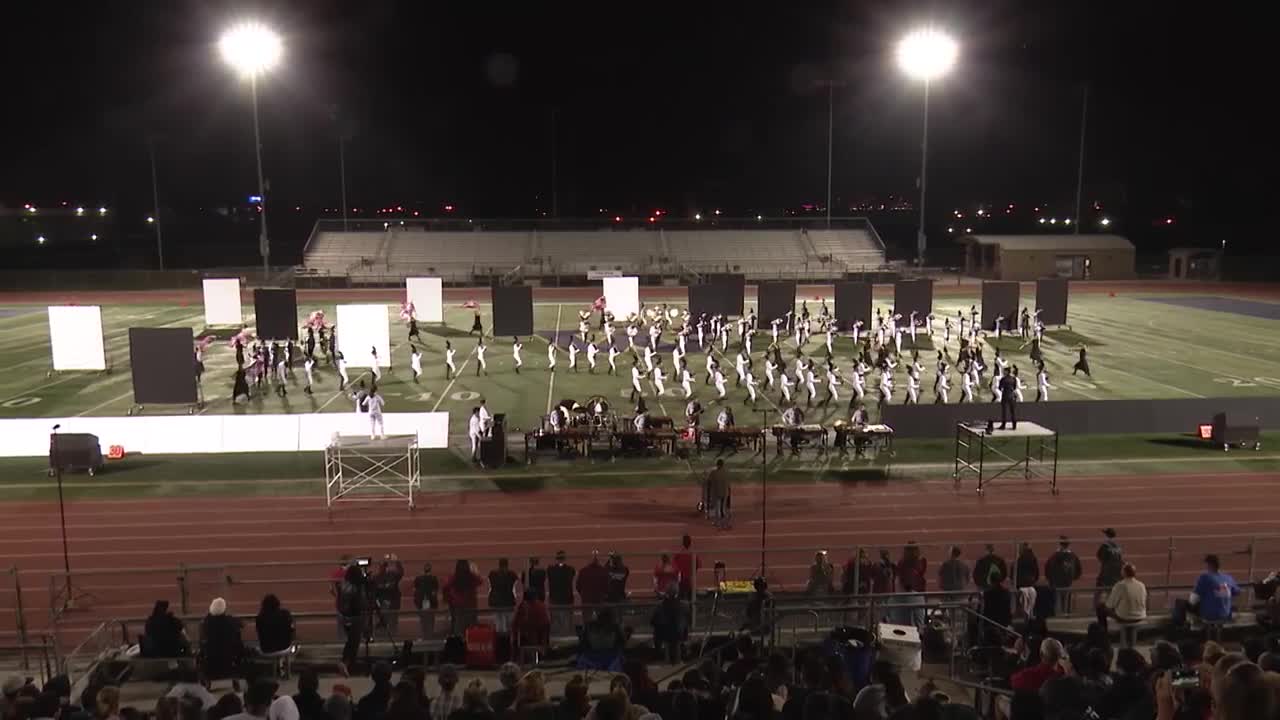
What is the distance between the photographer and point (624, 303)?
40281 mm

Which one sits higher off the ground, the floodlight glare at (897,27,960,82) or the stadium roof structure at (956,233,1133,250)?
the floodlight glare at (897,27,960,82)

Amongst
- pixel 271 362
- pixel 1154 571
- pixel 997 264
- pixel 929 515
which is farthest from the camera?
pixel 997 264

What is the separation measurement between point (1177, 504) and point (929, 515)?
4546mm

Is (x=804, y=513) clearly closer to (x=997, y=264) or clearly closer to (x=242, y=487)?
(x=242, y=487)

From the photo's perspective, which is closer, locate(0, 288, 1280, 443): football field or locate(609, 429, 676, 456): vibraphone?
locate(609, 429, 676, 456): vibraphone

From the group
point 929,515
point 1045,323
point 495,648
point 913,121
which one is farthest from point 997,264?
point 495,648

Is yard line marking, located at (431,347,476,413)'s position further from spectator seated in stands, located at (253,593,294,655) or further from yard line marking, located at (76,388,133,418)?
→ spectator seated in stands, located at (253,593,294,655)

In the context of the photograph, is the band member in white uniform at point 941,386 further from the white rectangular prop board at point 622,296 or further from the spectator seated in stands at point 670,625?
the white rectangular prop board at point 622,296

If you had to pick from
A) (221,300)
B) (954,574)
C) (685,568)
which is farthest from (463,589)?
(221,300)

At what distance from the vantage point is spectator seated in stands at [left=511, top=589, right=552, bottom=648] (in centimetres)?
947

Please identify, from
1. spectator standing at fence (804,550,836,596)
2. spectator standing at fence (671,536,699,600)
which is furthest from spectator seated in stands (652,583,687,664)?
spectator standing at fence (804,550,836,596)

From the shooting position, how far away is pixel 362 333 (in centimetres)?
2902

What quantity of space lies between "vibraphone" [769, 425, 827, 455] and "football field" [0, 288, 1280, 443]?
2.93m

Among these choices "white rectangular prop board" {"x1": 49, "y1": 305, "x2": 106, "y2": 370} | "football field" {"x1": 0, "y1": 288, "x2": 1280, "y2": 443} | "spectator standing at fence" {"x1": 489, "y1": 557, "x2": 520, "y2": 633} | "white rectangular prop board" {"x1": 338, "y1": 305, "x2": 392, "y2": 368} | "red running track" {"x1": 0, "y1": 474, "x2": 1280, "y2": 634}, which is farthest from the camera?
"white rectangular prop board" {"x1": 49, "y1": 305, "x2": 106, "y2": 370}
